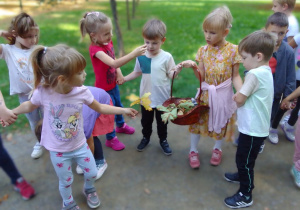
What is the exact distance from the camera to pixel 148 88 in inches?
121

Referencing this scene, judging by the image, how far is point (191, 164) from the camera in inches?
125

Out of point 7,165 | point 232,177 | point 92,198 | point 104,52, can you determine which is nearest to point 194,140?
point 232,177

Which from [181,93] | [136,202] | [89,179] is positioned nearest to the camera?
[89,179]

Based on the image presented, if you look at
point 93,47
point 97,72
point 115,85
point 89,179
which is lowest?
point 89,179

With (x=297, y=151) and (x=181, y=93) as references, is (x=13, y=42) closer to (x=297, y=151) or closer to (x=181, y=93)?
(x=181, y=93)

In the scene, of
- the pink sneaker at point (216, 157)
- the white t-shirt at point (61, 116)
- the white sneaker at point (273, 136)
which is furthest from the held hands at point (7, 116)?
the white sneaker at point (273, 136)

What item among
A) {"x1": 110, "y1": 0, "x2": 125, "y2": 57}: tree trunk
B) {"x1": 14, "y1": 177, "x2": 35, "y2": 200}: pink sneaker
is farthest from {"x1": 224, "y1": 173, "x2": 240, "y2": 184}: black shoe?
{"x1": 110, "y1": 0, "x2": 125, "y2": 57}: tree trunk

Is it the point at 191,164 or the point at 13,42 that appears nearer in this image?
the point at 13,42

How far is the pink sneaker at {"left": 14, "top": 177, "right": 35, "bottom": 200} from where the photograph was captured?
8.97 feet

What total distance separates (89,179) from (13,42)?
5.84ft

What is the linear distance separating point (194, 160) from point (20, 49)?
7.86 ft

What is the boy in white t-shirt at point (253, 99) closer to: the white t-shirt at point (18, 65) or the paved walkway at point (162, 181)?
the paved walkway at point (162, 181)

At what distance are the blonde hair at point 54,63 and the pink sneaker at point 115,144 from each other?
5.53 ft

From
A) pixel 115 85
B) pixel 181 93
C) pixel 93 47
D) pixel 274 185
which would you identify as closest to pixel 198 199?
pixel 274 185
